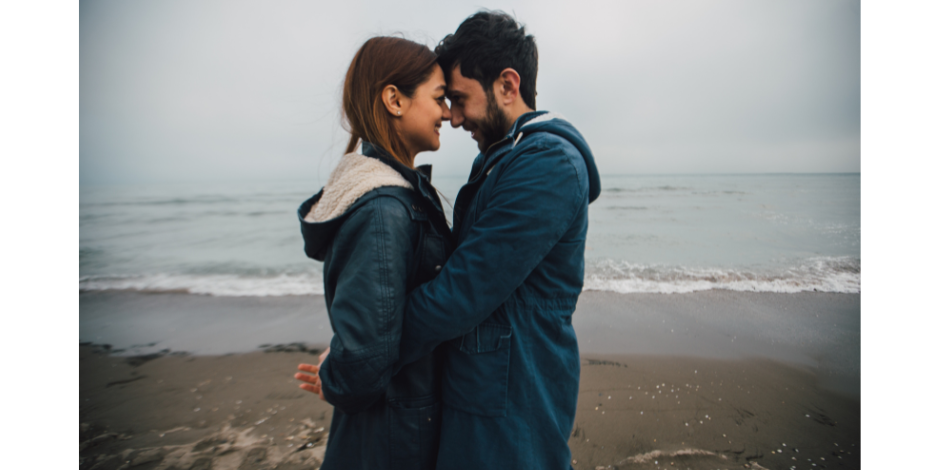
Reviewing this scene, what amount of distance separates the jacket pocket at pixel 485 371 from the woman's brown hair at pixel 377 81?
0.77m

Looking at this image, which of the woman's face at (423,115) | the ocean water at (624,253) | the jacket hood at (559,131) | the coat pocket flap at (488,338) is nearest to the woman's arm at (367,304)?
the coat pocket flap at (488,338)

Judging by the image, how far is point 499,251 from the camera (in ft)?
3.90

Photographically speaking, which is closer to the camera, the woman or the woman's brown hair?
the woman

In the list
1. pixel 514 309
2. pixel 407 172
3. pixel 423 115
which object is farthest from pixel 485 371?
pixel 423 115

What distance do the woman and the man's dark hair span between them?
0.14m

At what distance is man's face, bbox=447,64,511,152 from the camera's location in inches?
67.3

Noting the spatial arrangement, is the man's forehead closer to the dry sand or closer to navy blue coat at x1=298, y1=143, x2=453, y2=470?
navy blue coat at x1=298, y1=143, x2=453, y2=470

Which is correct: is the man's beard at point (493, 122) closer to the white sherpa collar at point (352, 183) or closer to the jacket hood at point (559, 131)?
the jacket hood at point (559, 131)

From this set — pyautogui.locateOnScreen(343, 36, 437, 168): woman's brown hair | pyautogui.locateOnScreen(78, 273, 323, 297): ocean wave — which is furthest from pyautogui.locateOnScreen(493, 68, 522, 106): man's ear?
pyautogui.locateOnScreen(78, 273, 323, 297): ocean wave

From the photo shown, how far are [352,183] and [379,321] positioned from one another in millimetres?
474

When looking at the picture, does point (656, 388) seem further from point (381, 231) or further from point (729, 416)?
point (381, 231)
